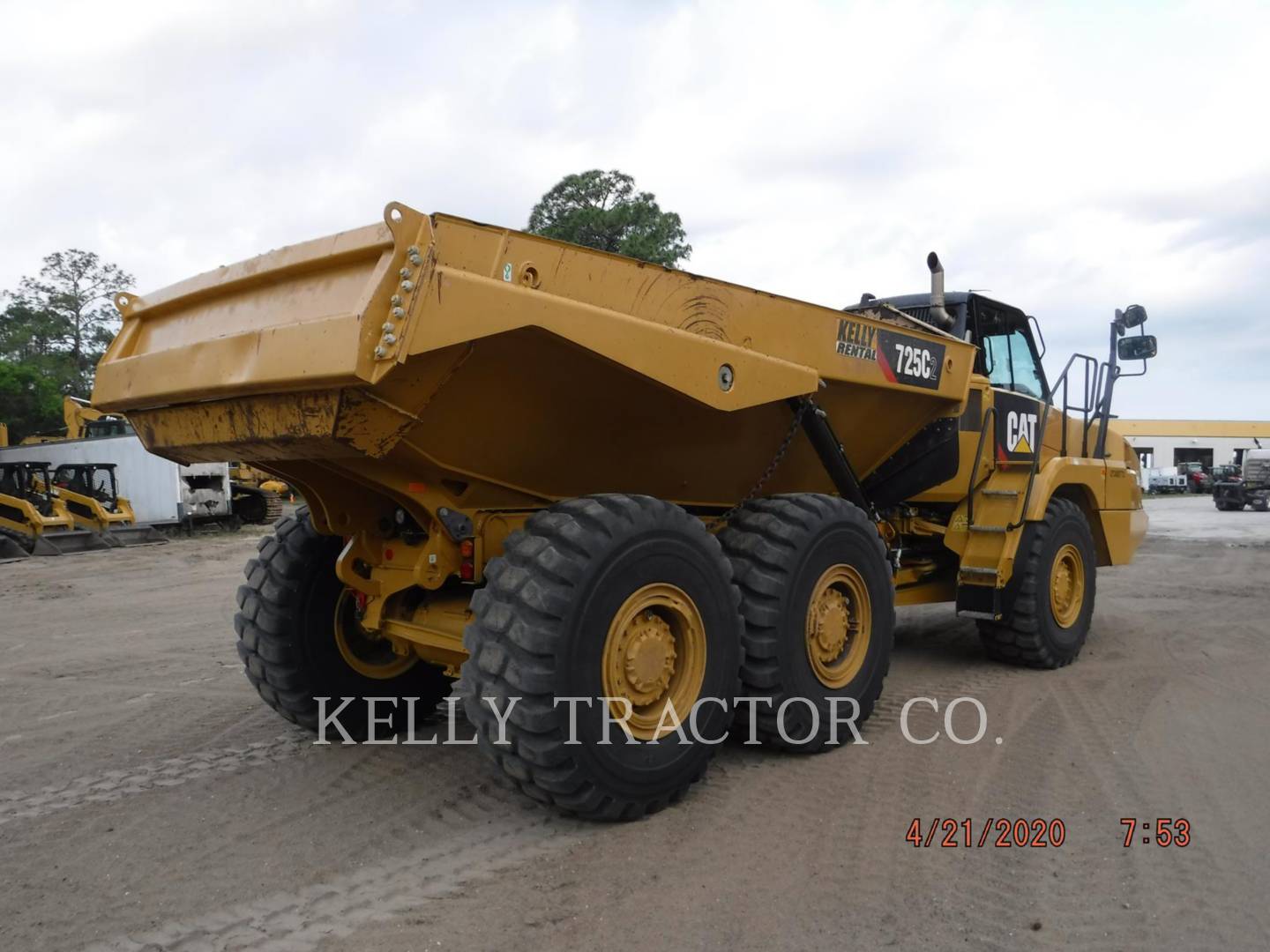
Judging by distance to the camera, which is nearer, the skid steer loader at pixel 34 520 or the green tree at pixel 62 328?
the skid steer loader at pixel 34 520

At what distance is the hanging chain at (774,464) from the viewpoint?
4.45 m

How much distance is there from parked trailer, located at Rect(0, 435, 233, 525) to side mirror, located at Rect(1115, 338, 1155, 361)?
17348 mm

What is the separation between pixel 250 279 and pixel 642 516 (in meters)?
1.69

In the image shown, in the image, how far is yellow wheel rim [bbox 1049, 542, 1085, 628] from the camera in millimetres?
6246

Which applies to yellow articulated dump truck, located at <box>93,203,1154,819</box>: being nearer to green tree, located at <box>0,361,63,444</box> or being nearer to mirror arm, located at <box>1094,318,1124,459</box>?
mirror arm, located at <box>1094,318,1124,459</box>

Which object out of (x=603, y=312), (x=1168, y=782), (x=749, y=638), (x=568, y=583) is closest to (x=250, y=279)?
(x=603, y=312)

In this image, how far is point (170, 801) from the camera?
3.82 meters

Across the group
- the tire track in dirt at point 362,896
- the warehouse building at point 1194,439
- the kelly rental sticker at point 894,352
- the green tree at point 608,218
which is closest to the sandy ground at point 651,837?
the tire track in dirt at point 362,896

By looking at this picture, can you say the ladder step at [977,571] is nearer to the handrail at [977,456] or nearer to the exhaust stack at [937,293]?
the handrail at [977,456]

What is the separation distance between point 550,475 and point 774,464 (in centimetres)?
123

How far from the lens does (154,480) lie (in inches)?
767

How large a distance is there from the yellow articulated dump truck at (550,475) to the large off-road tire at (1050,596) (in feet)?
3.84

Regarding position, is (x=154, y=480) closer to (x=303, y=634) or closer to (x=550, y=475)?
(x=303, y=634)

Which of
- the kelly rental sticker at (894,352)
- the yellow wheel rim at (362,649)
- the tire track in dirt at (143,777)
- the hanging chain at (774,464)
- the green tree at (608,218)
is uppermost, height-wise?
the green tree at (608,218)
